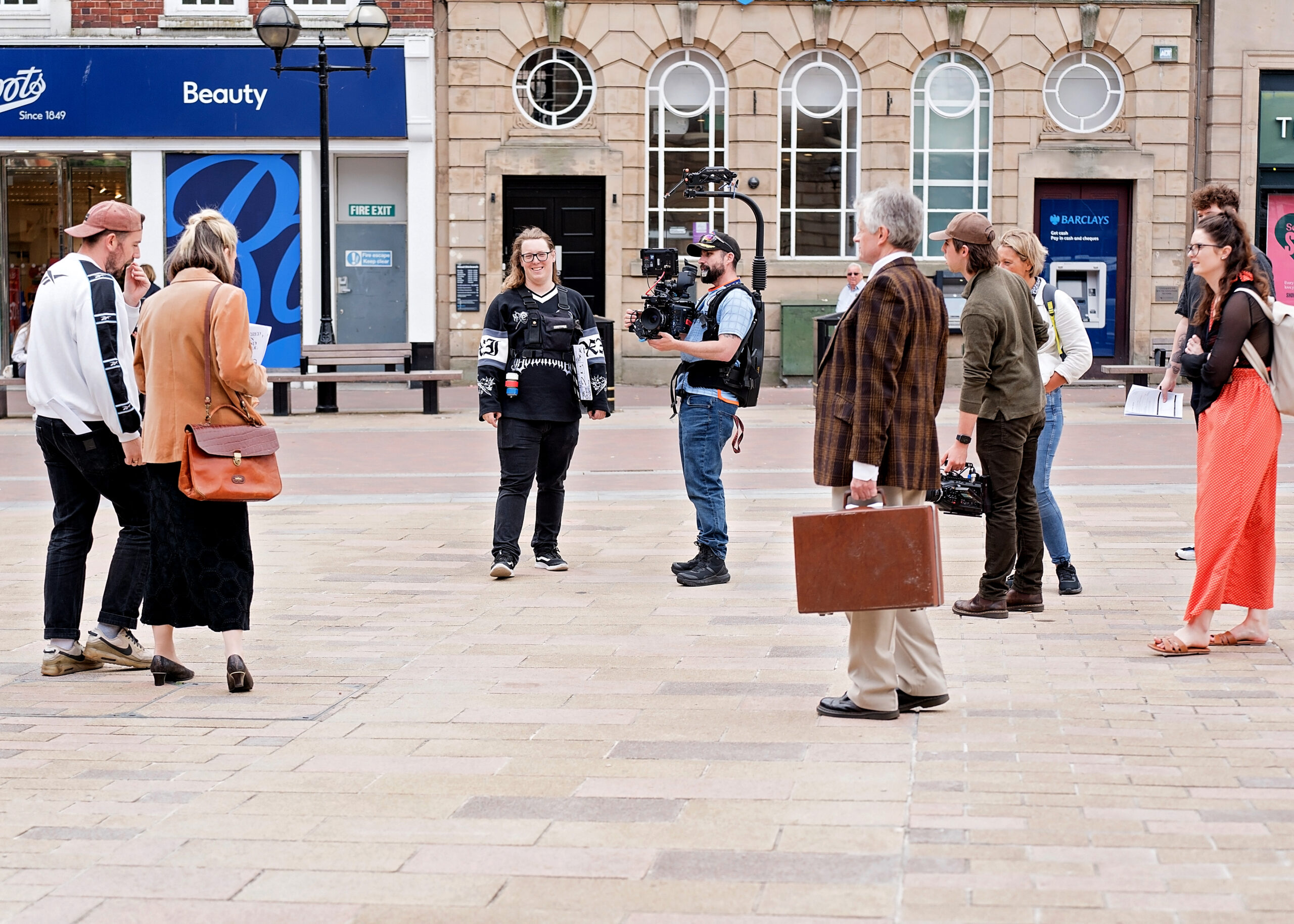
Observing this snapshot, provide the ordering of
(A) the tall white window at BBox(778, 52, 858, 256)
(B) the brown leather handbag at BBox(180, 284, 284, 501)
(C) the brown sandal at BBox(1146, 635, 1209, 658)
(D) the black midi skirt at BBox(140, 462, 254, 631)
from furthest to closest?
1. (A) the tall white window at BBox(778, 52, 858, 256)
2. (C) the brown sandal at BBox(1146, 635, 1209, 658)
3. (D) the black midi skirt at BBox(140, 462, 254, 631)
4. (B) the brown leather handbag at BBox(180, 284, 284, 501)

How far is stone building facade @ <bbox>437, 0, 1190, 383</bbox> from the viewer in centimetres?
2130

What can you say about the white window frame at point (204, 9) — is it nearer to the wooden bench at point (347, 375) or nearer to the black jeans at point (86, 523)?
the wooden bench at point (347, 375)

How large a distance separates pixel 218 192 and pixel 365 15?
4061 mm

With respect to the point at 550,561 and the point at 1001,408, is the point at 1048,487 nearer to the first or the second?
the point at 1001,408

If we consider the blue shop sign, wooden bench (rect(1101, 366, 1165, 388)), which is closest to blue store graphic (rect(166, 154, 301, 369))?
the blue shop sign

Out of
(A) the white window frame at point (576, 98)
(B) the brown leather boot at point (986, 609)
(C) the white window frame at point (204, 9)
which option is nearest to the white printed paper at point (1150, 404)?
(B) the brown leather boot at point (986, 609)

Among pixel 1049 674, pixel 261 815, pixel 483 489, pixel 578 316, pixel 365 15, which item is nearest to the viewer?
pixel 261 815

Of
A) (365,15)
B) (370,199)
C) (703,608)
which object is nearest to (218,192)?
(370,199)

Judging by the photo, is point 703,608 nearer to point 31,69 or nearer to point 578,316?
point 578,316

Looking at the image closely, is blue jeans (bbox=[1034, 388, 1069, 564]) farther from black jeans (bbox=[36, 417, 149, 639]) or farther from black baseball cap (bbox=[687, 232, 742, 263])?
black jeans (bbox=[36, 417, 149, 639])

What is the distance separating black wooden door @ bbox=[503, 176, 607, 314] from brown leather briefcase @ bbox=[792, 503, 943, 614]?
638 inches

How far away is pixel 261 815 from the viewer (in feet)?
14.9

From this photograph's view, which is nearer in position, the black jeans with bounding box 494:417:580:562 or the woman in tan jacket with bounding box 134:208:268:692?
the woman in tan jacket with bounding box 134:208:268:692

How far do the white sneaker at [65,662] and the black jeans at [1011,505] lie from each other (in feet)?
12.5
